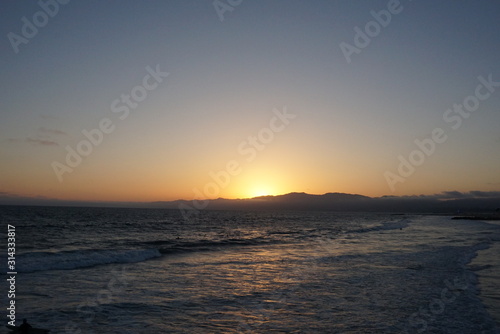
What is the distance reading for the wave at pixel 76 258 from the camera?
23.7 metres

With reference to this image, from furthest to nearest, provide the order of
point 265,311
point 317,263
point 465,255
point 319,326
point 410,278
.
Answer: point 465,255 → point 317,263 → point 410,278 → point 265,311 → point 319,326

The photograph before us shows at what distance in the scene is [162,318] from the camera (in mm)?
12531

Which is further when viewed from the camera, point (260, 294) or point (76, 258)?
point (76, 258)

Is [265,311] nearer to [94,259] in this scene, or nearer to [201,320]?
[201,320]

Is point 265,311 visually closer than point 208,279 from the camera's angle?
Yes

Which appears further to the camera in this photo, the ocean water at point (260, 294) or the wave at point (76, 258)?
the wave at point (76, 258)

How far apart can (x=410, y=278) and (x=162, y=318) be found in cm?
1388

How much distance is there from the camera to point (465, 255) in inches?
1121

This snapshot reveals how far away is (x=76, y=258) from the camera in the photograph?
27.2m

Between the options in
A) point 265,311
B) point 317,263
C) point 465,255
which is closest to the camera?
point 265,311

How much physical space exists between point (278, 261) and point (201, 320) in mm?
15867

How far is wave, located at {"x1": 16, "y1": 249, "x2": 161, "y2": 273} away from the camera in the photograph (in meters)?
23.7

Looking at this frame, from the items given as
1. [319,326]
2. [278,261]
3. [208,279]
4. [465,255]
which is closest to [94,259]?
[208,279]

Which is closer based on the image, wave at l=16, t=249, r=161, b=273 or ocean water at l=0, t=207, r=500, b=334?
ocean water at l=0, t=207, r=500, b=334
